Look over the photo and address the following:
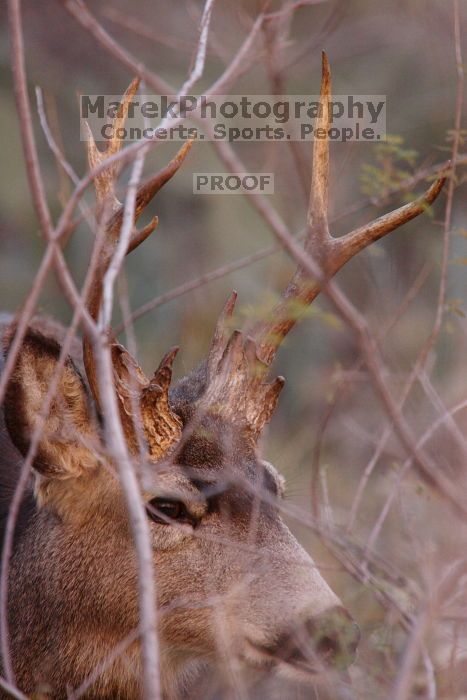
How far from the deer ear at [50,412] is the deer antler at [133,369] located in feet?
0.32

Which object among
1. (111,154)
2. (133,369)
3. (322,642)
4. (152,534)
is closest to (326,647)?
(322,642)

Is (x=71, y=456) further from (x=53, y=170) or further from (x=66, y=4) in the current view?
(x=53, y=170)

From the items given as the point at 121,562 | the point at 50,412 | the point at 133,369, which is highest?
the point at 133,369

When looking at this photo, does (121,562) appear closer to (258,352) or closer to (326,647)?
(326,647)

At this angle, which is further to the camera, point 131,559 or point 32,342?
point 131,559

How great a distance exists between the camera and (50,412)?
3980mm

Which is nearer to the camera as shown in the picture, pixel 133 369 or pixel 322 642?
pixel 322 642

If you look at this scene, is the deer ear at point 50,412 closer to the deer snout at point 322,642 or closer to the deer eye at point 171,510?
the deer eye at point 171,510

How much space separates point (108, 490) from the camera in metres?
4.14

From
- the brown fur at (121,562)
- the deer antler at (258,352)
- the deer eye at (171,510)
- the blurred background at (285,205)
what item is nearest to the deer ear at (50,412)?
the brown fur at (121,562)

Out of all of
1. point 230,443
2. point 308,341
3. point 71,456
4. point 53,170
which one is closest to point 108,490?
point 71,456

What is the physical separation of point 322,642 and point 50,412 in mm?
1264

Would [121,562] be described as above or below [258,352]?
below

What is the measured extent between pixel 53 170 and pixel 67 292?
8341 mm
